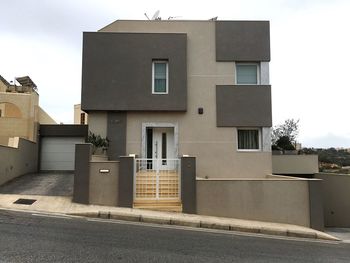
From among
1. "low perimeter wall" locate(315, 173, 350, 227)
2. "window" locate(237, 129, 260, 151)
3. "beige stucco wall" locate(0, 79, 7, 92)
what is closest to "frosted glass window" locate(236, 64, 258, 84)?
"window" locate(237, 129, 260, 151)

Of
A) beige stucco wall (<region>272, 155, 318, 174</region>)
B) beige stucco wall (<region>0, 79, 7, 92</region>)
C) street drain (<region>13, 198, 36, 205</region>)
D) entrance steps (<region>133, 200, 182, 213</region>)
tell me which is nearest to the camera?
street drain (<region>13, 198, 36, 205</region>)

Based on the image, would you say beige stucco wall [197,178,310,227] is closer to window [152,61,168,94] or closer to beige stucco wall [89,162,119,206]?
beige stucco wall [89,162,119,206]

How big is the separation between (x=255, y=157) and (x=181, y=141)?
3500mm

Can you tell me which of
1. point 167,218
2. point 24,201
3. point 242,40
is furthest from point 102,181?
point 242,40

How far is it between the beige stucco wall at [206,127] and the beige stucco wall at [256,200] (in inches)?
171

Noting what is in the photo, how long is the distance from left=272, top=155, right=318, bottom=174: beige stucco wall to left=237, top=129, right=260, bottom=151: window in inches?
143

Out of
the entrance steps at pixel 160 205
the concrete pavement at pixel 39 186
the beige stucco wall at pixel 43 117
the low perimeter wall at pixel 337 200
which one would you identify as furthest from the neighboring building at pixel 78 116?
the low perimeter wall at pixel 337 200

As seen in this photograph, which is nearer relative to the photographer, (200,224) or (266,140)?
(200,224)

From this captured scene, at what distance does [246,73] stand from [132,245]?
1210cm

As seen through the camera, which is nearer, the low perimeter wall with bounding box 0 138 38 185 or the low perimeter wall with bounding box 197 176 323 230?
the low perimeter wall with bounding box 197 176 323 230

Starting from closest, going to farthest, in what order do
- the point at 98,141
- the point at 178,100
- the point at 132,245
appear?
the point at 132,245
the point at 98,141
the point at 178,100

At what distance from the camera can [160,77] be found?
1723 cm

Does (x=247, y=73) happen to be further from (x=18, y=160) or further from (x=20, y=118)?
(x=20, y=118)

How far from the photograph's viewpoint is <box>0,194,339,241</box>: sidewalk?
35.5 feet
